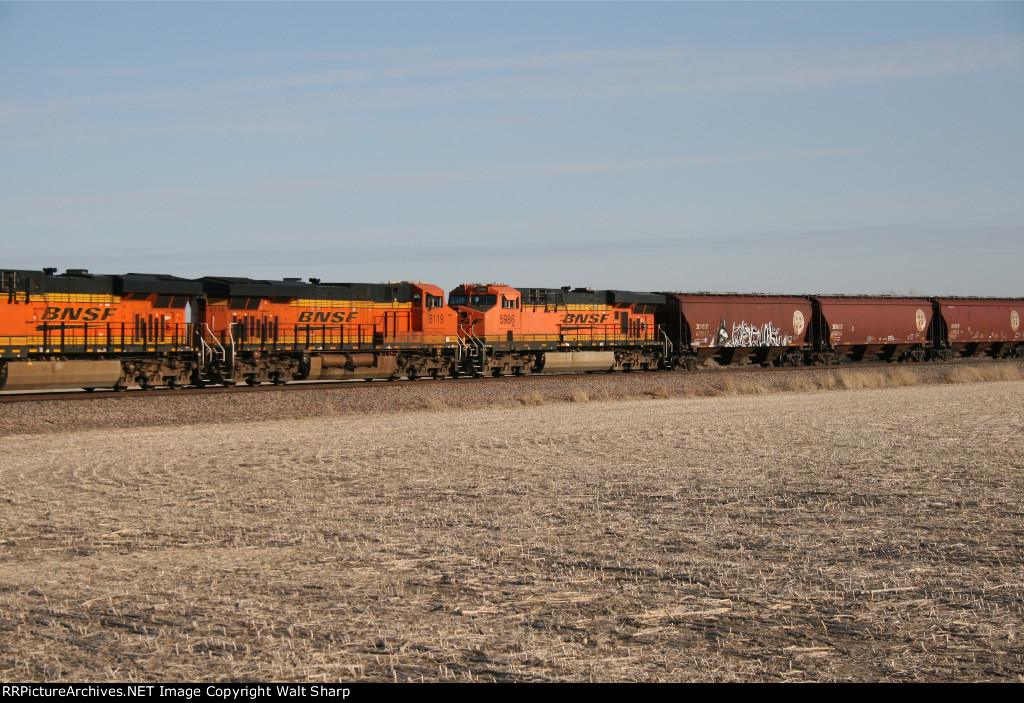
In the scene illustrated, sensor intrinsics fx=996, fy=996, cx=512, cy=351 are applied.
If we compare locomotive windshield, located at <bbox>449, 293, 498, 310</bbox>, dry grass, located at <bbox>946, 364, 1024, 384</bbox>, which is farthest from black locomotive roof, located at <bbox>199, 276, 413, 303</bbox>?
dry grass, located at <bbox>946, 364, 1024, 384</bbox>

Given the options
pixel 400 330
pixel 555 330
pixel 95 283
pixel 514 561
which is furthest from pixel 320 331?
pixel 514 561

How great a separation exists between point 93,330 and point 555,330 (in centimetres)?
1704

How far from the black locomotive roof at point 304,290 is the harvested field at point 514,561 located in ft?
47.2

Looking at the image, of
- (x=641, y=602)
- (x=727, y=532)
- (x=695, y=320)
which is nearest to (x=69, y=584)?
(x=641, y=602)

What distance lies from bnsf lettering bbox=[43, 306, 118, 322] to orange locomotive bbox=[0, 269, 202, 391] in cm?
2

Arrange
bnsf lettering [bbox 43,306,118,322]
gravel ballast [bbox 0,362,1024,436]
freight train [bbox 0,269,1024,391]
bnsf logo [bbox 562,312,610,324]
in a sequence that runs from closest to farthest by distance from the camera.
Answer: gravel ballast [bbox 0,362,1024,436], bnsf lettering [bbox 43,306,118,322], freight train [bbox 0,269,1024,391], bnsf logo [bbox 562,312,610,324]

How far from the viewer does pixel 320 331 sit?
1243 inches

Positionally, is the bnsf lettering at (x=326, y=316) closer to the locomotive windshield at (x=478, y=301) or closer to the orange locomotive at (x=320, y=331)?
the orange locomotive at (x=320, y=331)

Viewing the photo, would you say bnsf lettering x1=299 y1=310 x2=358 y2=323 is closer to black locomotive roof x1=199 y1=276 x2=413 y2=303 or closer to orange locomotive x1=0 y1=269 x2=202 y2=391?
black locomotive roof x1=199 y1=276 x2=413 y2=303

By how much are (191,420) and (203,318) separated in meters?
9.54

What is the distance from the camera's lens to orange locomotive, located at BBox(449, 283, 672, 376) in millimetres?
35625

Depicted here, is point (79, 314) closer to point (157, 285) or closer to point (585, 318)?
point (157, 285)

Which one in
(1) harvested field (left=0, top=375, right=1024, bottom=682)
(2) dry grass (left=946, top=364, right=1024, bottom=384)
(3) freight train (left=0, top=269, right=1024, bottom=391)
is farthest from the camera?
(2) dry grass (left=946, top=364, right=1024, bottom=384)
